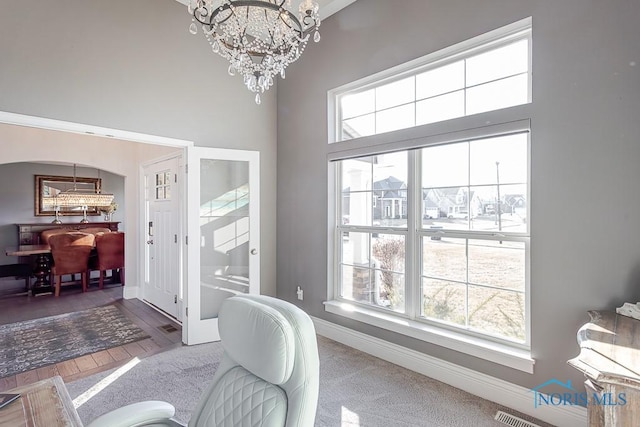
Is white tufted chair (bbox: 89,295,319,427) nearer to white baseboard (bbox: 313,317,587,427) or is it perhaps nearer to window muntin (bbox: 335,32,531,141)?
white baseboard (bbox: 313,317,587,427)

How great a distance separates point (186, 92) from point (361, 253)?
2.51 meters

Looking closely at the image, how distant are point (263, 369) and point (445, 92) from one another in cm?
259

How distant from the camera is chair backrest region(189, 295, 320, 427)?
3.49ft

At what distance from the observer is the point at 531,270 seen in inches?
89.1

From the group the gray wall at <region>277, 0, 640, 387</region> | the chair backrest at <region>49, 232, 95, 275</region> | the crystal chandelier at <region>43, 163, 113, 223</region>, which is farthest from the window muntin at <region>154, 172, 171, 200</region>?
the gray wall at <region>277, 0, 640, 387</region>

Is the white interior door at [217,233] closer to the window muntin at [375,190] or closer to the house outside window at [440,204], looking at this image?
the house outside window at [440,204]

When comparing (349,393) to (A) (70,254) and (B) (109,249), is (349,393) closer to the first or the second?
(B) (109,249)

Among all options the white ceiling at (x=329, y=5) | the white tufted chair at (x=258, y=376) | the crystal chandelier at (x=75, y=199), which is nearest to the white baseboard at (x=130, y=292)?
the crystal chandelier at (x=75, y=199)

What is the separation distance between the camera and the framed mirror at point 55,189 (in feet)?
23.5

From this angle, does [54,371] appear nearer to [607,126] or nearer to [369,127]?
[369,127]

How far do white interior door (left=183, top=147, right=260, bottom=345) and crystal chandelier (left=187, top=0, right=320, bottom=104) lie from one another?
1.59 meters

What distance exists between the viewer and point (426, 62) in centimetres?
282

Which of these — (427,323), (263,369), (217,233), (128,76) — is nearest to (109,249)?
(217,233)

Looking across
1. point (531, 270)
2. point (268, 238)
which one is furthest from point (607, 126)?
point (268, 238)
